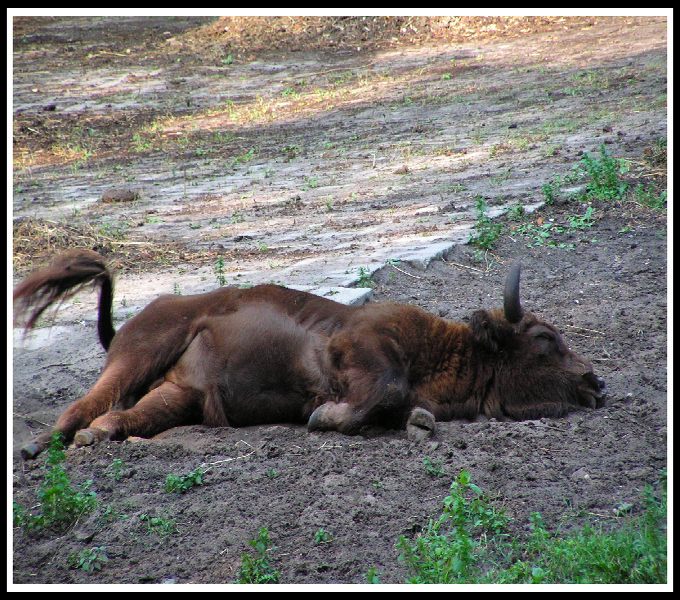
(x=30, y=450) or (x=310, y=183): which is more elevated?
(x=310, y=183)

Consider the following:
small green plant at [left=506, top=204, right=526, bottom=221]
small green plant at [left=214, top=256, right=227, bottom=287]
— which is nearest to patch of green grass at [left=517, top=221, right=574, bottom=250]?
small green plant at [left=506, top=204, right=526, bottom=221]

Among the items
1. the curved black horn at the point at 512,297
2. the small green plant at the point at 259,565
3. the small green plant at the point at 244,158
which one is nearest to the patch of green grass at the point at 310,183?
the small green plant at the point at 244,158

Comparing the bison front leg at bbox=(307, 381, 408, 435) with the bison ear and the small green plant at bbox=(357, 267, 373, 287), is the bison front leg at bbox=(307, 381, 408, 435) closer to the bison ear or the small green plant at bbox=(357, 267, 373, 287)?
the bison ear

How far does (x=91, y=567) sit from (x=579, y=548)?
2288mm

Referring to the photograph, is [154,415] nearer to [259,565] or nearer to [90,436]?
[90,436]

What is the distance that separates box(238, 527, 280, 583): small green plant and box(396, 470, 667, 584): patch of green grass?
0.60 meters


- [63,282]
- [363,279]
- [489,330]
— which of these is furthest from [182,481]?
[363,279]

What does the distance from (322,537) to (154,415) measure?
1.93 meters

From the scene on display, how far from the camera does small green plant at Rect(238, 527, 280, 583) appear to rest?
4316mm

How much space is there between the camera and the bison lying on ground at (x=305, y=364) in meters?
6.14

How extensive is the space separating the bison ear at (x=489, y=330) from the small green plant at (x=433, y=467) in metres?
1.39

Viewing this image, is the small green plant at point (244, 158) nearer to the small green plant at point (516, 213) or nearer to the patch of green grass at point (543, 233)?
the small green plant at point (516, 213)

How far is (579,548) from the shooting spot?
414 cm

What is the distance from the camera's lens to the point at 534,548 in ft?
14.3
